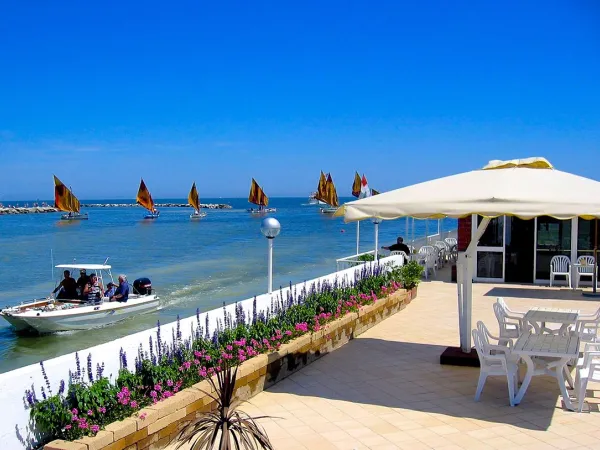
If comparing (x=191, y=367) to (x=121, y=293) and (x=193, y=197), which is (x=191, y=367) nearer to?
(x=121, y=293)

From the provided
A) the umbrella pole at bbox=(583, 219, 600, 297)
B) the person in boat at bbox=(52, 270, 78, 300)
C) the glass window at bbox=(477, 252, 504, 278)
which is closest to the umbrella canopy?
the umbrella pole at bbox=(583, 219, 600, 297)

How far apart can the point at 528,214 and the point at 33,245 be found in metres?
46.4

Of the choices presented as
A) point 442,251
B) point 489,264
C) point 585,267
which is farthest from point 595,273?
point 442,251

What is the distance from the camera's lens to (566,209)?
4762mm

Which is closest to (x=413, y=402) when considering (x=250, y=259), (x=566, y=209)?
(x=566, y=209)

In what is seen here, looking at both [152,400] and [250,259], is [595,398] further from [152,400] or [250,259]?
[250,259]

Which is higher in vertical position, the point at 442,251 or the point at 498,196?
the point at 498,196

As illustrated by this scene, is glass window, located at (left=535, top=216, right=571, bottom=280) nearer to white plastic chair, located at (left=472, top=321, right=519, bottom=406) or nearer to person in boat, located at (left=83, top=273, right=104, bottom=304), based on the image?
white plastic chair, located at (left=472, top=321, right=519, bottom=406)

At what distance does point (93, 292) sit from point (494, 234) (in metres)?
9.97

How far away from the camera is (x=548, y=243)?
13312 mm

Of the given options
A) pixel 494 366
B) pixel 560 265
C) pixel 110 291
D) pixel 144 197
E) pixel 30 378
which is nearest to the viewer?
pixel 30 378

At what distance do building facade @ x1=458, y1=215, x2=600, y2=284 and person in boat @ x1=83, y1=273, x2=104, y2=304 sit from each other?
912 cm

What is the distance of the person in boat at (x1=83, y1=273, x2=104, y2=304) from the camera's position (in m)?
14.5

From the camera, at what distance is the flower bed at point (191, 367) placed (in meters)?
3.72
